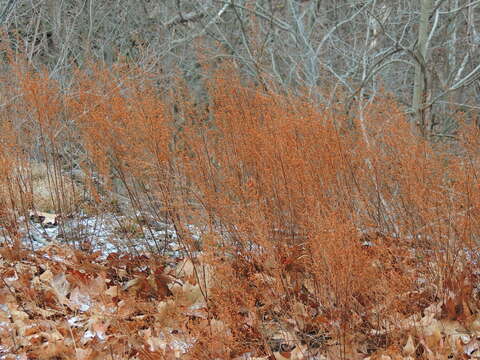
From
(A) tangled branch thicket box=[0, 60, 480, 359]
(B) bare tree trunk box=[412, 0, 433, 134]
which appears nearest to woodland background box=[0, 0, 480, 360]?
(A) tangled branch thicket box=[0, 60, 480, 359]

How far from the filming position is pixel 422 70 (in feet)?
16.9

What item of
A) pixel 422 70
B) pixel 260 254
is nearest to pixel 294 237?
pixel 260 254

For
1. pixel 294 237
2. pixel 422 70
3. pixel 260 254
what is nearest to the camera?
pixel 260 254

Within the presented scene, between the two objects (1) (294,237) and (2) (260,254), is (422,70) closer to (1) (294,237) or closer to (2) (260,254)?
(1) (294,237)

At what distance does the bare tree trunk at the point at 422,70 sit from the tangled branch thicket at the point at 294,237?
1.37m

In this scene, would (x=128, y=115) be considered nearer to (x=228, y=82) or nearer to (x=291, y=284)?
(x=228, y=82)

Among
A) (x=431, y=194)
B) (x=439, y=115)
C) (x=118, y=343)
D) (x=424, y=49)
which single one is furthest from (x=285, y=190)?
(x=439, y=115)

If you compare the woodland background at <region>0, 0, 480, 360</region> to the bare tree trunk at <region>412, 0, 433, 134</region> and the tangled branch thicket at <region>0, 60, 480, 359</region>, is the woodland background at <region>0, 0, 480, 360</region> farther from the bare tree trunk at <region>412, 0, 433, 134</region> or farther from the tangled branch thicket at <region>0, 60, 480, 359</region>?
the bare tree trunk at <region>412, 0, 433, 134</region>

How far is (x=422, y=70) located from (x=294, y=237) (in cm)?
254

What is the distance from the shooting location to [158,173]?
3.31 metres

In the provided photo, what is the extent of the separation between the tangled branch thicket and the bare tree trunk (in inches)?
54.0

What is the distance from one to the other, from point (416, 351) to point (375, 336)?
187 mm

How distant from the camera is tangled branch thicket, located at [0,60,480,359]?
101 inches

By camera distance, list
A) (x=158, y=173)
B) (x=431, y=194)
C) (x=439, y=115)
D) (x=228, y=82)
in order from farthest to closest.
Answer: (x=439, y=115) < (x=228, y=82) < (x=158, y=173) < (x=431, y=194)
